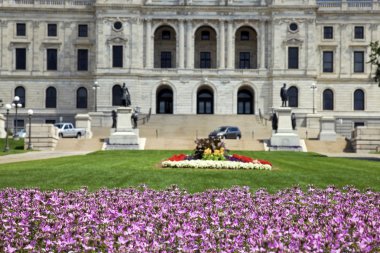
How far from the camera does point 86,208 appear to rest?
41.2 ft

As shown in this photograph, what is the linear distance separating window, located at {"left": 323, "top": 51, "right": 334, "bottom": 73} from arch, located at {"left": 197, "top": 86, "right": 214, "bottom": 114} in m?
Answer: 15.1

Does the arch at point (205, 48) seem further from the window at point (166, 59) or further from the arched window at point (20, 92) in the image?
the arched window at point (20, 92)

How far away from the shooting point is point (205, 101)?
85.6 meters

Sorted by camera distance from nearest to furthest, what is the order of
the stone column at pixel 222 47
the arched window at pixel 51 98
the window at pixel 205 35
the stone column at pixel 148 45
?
the stone column at pixel 148 45, the stone column at pixel 222 47, the arched window at pixel 51 98, the window at pixel 205 35

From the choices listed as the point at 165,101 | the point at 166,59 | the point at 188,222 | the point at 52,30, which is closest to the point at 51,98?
the point at 52,30

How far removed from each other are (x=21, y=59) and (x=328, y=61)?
3944cm

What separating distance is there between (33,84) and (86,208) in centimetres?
7447

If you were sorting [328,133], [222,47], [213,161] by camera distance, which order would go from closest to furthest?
[213,161] < [328,133] < [222,47]

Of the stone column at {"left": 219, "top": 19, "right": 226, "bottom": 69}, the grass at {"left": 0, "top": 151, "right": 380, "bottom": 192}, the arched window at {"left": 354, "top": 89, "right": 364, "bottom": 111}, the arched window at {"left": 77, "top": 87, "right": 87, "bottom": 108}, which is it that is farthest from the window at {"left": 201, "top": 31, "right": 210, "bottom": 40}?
the grass at {"left": 0, "top": 151, "right": 380, "bottom": 192}

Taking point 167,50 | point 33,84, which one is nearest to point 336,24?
point 167,50

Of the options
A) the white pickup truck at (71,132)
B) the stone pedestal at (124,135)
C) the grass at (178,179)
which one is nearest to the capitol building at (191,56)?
the white pickup truck at (71,132)

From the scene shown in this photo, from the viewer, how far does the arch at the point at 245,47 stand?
86.2 meters

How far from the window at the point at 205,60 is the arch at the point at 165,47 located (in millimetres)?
3661

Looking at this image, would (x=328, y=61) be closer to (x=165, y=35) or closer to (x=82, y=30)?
(x=165, y=35)
